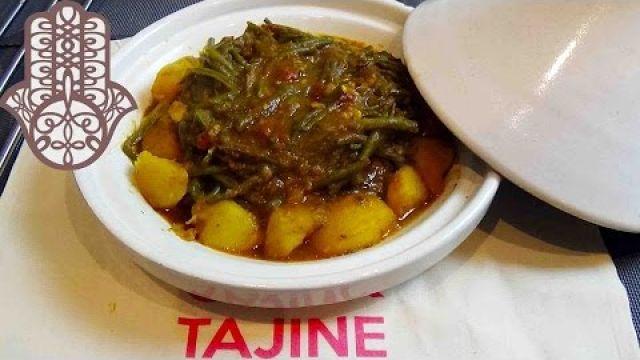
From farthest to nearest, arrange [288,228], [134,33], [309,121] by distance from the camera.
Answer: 1. [134,33]
2. [309,121]
3. [288,228]

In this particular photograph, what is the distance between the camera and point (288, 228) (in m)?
1.57

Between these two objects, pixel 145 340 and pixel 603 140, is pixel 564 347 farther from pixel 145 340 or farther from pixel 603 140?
pixel 145 340

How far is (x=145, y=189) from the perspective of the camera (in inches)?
64.9

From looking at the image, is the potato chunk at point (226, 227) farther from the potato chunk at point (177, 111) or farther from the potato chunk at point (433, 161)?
the potato chunk at point (433, 161)

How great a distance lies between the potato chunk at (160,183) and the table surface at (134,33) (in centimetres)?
47

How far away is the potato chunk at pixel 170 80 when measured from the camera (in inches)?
73.8

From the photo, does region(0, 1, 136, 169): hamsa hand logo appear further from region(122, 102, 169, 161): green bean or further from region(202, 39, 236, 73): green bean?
region(202, 39, 236, 73): green bean

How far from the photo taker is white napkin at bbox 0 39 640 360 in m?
1.49

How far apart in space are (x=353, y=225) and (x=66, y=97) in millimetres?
841

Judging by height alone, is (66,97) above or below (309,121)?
above

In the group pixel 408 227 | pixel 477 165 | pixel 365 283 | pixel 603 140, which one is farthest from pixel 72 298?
pixel 603 140

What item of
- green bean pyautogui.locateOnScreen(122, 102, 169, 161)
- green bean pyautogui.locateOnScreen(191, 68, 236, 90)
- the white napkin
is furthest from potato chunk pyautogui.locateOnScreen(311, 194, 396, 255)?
green bean pyautogui.locateOnScreen(122, 102, 169, 161)

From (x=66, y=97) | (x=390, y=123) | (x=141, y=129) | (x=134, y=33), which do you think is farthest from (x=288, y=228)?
(x=134, y=33)

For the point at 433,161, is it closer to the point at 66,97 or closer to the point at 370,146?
the point at 370,146
